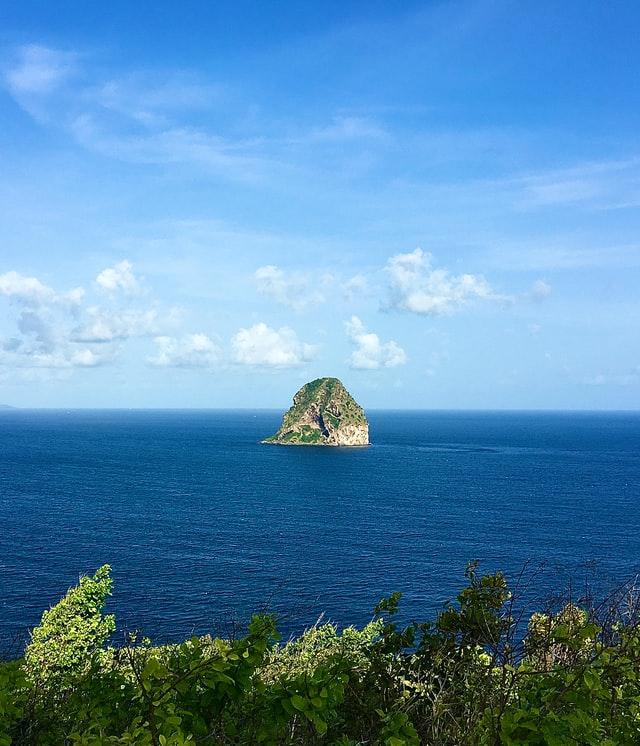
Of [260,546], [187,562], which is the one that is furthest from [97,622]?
[260,546]

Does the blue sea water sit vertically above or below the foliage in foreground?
below

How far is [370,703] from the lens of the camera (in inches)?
401

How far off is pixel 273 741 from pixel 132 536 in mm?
112578

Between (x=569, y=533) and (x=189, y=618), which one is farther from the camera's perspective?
(x=569, y=533)

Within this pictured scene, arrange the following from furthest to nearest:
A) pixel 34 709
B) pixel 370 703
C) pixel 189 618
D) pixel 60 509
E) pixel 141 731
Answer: pixel 60 509 < pixel 189 618 < pixel 370 703 < pixel 34 709 < pixel 141 731

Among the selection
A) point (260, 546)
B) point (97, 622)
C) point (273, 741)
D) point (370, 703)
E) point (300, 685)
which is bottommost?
point (260, 546)

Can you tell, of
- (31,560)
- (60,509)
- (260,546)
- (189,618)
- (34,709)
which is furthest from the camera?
(60,509)

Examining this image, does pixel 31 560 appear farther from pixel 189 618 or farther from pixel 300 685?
pixel 300 685

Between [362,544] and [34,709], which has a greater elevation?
[34,709]

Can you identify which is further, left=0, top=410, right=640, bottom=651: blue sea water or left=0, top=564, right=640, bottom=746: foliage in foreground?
left=0, top=410, right=640, bottom=651: blue sea water

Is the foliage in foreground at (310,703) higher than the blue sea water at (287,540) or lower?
higher

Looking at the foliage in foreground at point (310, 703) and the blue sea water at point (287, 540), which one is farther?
the blue sea water at point (287, 540)

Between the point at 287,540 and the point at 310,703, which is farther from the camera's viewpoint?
the point at 287,540

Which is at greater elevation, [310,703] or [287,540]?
[310,703]
